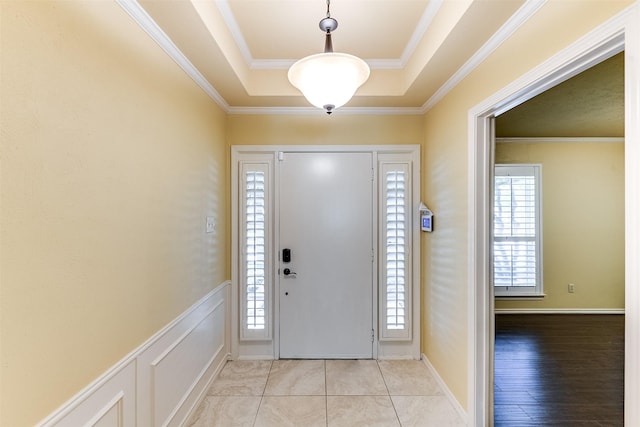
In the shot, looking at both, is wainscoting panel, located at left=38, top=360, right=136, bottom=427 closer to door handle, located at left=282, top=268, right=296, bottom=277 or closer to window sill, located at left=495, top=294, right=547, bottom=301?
door handle, located at left=282, top=268, right=296, bottom=277

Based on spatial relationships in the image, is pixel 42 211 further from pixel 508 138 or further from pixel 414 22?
pixel 508 138

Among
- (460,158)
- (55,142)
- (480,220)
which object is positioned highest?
(460,158)

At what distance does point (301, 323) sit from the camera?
292cm

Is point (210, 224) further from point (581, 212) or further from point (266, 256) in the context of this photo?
point (581, 212)

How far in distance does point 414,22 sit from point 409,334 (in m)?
2.66

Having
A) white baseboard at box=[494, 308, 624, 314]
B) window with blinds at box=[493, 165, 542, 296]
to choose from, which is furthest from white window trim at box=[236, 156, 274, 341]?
white baseboard at box=[494, 308, 624, 314]

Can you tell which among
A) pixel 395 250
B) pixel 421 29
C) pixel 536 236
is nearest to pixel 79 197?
pixel 421 29

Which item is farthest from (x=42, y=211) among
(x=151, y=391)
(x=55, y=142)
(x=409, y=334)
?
(x=409, y=334)

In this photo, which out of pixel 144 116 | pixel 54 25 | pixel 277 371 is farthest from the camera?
pixel 277 371

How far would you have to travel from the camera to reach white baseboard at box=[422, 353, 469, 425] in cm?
209

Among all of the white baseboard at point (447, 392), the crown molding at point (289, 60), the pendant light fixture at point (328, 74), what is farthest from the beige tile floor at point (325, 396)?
the crown molding at point (289, 60)

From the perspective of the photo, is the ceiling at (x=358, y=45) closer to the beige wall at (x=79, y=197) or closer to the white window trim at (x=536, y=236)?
the beige wall at (x=79, y=197)

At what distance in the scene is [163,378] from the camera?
1.76m

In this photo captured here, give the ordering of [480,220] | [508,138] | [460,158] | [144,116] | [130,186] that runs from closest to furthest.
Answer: [130,186] → [144,116] → [480,220] → [460,158] → [508,138]
